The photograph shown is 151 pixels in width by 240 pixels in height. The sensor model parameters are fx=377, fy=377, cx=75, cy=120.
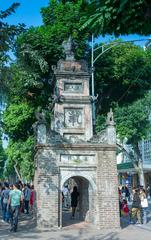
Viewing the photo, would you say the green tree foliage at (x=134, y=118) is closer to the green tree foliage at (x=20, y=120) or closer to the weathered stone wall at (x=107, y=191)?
the green tree foliage at (x=20, y=120)

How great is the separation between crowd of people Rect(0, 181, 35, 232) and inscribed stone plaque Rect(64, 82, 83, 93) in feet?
17.2

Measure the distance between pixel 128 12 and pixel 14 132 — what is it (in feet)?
75.4

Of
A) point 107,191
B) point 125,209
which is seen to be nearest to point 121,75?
point 125,209

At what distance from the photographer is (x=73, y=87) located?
18.7 meters

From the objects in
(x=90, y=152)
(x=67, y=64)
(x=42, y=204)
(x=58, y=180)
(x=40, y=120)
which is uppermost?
(x=67, y=64)

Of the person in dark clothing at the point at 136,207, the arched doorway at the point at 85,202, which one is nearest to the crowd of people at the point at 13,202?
the arched doorway at the point at 85,202

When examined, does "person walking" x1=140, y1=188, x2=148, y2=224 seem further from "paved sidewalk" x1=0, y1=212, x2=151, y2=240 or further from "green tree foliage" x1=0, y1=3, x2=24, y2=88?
"green tree foliage" x1=0, y1=3, x2=24, y2=88

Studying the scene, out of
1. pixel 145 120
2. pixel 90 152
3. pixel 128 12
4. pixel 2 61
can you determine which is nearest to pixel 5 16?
pixel 2 61

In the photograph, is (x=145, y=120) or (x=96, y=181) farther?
(x=145, y=120)

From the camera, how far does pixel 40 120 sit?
17.1 meters

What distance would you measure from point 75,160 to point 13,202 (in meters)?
3.35

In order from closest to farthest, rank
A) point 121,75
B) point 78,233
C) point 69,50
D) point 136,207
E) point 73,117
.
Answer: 1. point 78,233
2. point 136,207
3. point 73,117
4. point 69,50
5. point 121,75

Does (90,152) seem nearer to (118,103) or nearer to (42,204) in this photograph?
(42,204)

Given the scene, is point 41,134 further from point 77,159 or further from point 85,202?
point 85,202
